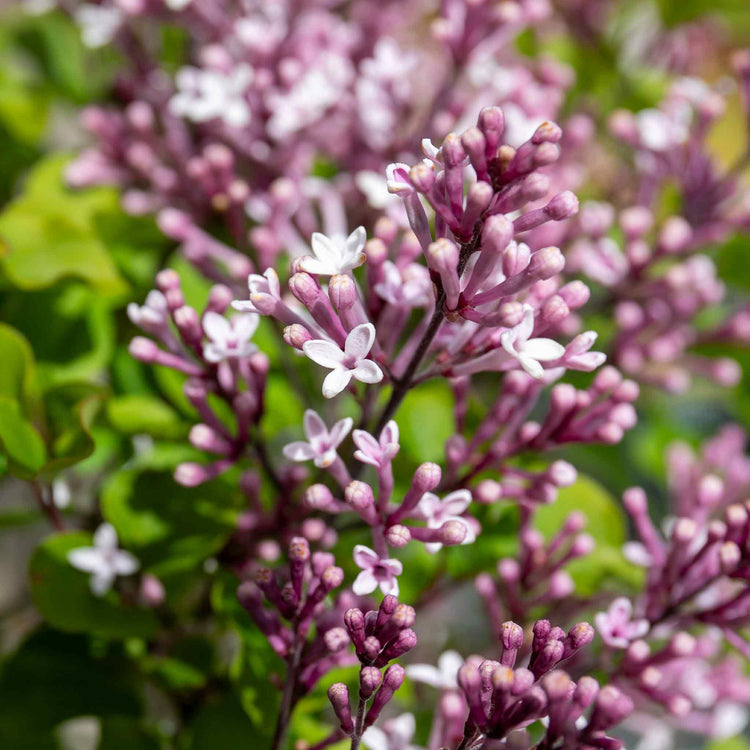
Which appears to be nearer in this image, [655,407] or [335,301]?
[335,301]

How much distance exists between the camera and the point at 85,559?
701 millimetres

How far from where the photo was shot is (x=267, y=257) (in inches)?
30.7

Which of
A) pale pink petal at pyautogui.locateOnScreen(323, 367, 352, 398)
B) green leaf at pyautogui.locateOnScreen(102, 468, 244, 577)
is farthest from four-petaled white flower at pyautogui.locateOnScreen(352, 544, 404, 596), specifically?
green leaf at pyautogui.locateOnScreen(102, 468, 244, 577)

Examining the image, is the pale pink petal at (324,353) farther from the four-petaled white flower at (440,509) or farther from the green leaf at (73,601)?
the green leaf at (73,601)

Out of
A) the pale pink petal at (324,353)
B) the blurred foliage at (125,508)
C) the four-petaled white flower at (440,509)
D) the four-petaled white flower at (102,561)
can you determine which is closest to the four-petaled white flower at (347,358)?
the pale pink petal at (324,353)

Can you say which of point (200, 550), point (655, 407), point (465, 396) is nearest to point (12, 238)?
point (200, 550)

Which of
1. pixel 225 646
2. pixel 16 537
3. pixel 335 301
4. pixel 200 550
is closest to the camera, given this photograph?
pixel 335 301

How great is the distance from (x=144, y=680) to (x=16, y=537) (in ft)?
1.46

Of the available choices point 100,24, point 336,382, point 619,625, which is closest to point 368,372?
point 336,382

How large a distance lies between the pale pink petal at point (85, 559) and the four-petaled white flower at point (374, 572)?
0.28 meters

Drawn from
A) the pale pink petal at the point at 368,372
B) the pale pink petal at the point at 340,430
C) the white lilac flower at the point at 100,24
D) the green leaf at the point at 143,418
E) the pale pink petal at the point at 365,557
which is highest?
the pale pink petal at the point at 368,372

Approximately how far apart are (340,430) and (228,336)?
133 millimetres

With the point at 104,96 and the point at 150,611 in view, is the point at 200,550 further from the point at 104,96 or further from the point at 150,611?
the point at 104,96

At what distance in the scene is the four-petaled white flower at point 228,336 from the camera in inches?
23.8
